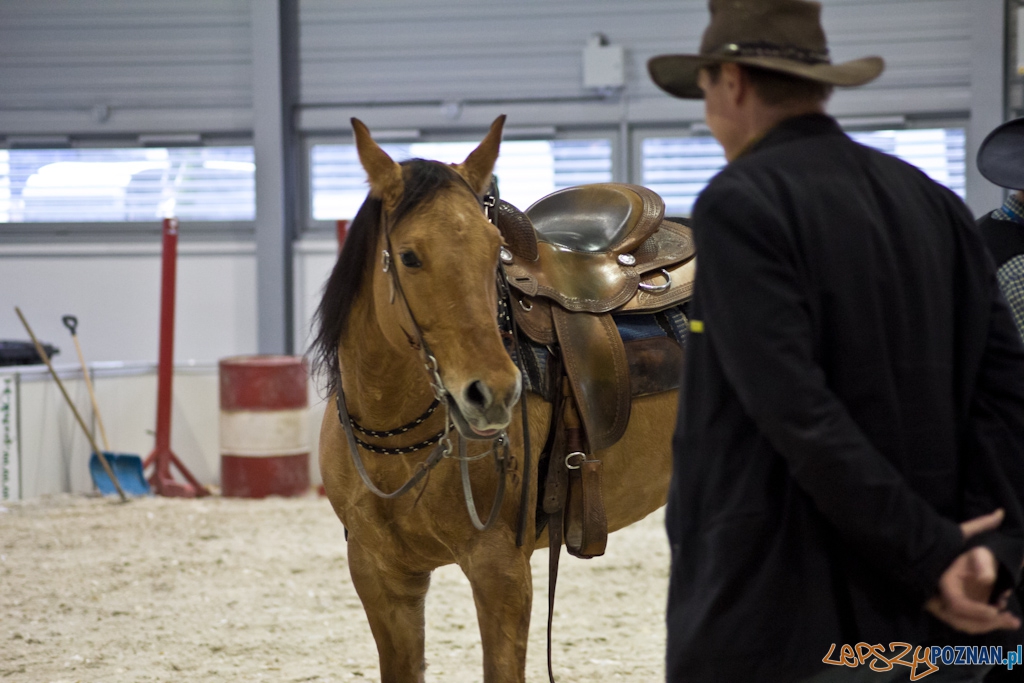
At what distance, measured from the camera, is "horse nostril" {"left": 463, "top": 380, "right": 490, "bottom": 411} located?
1.77 meters

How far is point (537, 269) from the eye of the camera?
7.94 ft

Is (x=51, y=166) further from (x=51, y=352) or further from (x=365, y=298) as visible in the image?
(x=365, y=298)

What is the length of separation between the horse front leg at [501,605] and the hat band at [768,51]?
1238 mm

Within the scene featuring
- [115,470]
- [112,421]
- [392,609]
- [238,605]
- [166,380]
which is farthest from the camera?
[112,421]

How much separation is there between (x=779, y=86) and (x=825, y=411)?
46cm

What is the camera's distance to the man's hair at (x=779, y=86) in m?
1.23

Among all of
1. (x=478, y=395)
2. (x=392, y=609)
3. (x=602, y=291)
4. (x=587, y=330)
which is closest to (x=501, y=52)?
(x=602, y=291)

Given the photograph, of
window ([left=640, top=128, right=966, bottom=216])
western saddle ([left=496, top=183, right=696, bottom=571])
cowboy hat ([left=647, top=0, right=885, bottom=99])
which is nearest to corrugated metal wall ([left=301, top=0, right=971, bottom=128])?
window ([left=640, top=128, right=966, bottom=216])

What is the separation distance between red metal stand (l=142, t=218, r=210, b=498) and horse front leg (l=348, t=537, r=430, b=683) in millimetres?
4659

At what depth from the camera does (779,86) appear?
1239 mm

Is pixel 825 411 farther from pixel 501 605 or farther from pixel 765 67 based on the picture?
pixel 501 605

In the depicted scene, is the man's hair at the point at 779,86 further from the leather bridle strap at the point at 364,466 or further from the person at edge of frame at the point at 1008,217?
the leather bridle strap at the point at 364,466

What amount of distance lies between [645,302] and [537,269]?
371mm

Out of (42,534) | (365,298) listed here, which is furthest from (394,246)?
(42,534)
